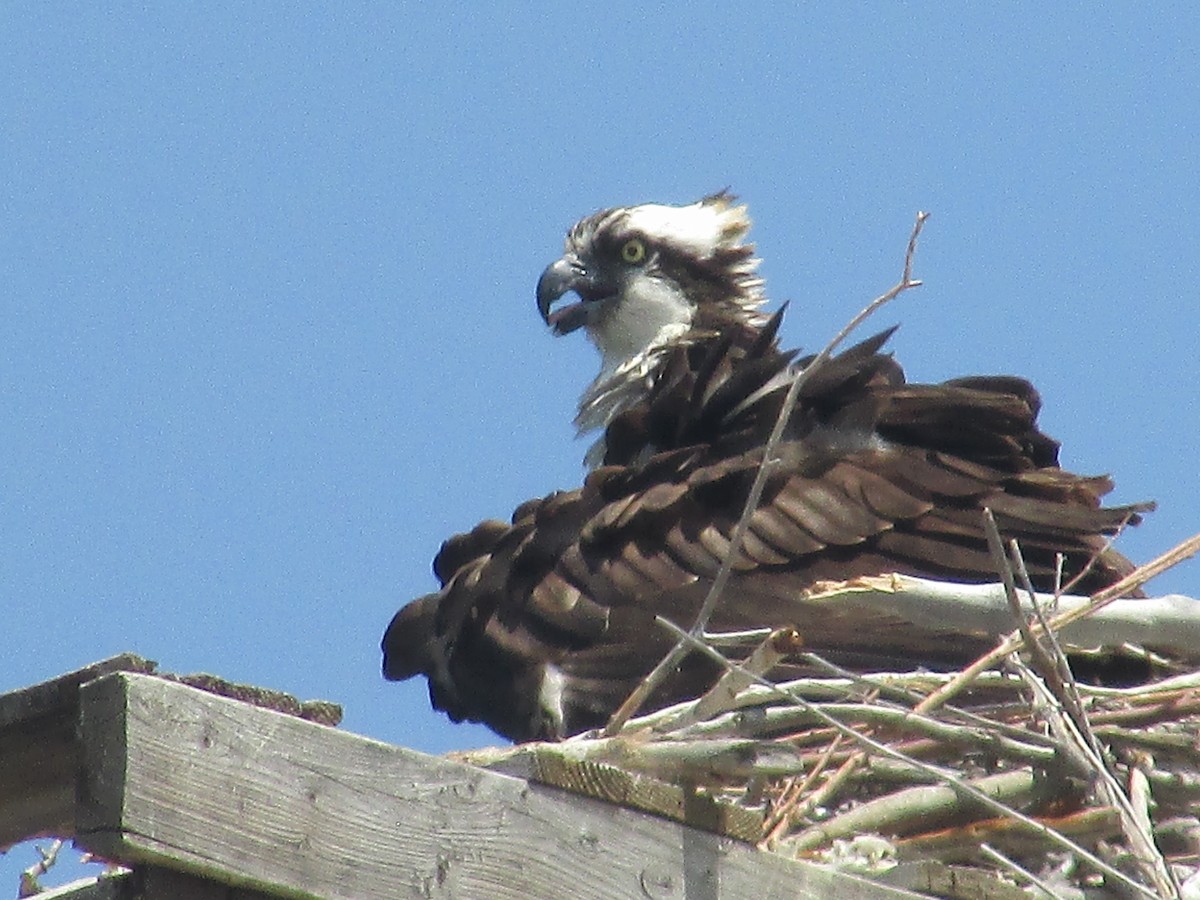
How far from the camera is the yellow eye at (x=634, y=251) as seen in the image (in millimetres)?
8438

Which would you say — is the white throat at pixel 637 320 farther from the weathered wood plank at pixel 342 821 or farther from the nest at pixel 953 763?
the weathered wood plank at pixel 342 821

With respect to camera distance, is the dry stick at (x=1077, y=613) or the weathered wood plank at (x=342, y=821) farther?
the dry stick at (x=1077, y=613)

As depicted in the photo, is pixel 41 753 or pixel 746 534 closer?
pixel 41 753

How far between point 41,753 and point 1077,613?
1719 millimetres

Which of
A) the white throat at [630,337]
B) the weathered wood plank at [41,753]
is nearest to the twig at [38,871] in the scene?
the weathered wood plank at [41,753]

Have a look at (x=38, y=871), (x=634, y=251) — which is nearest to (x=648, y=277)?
(x=634, y=251)

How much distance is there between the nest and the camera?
3.44m

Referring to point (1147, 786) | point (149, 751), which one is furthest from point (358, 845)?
point (1147, 786)

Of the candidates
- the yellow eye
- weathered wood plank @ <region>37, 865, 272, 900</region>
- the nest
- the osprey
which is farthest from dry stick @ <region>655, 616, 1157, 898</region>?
the yellow eye

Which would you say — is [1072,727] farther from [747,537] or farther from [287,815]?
[747,537]

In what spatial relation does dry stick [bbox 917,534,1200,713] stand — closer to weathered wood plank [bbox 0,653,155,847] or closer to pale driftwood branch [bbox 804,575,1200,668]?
pale driftwood branch [bbox 804,575,1200,668]

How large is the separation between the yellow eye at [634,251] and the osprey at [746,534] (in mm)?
1762

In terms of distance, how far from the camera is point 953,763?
415 cm

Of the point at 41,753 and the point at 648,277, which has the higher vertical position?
the point at 648,277
